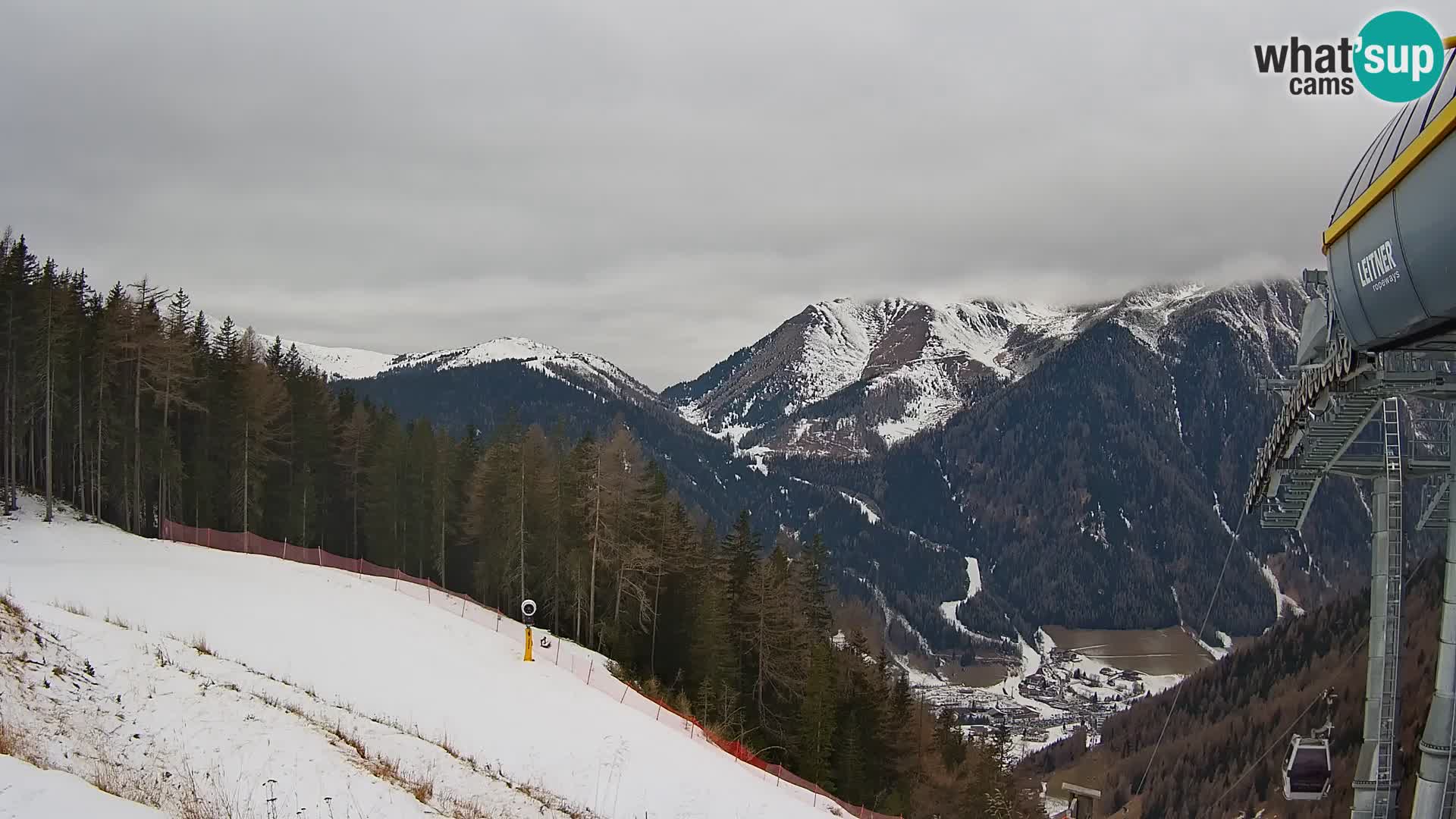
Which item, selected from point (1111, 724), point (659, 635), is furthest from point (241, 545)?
point (1111, 724)

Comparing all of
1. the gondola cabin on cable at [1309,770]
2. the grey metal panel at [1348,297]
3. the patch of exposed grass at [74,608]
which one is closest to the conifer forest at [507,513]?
the patch of exposed grass at [74,608]

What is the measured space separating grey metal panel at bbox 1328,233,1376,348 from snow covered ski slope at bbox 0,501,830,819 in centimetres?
1213

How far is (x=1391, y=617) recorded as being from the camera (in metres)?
18.9

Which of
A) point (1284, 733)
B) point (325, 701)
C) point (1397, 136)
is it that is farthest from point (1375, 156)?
point (1284, 733)

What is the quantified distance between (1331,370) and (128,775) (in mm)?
18624

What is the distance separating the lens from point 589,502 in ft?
134

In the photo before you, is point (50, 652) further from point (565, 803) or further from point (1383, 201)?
point (1383, 201)

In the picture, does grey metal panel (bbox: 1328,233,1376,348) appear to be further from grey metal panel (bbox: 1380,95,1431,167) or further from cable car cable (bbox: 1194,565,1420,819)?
cable car cable (bbox: 1194,565,1420,819)

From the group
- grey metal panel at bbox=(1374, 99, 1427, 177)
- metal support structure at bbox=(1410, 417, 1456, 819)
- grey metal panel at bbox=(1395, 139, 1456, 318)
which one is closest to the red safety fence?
metal support structure at bbox=(1410, 417, 1456, 819)

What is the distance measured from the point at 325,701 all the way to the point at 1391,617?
20855 mm

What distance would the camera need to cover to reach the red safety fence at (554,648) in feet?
91.4

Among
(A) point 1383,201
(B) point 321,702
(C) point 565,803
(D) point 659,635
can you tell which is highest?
(A) point 1383,201

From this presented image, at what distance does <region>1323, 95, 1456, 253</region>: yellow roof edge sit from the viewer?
24.6ft

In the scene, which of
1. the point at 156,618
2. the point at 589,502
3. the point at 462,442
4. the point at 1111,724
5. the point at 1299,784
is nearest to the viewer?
the point at 1299,784
